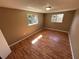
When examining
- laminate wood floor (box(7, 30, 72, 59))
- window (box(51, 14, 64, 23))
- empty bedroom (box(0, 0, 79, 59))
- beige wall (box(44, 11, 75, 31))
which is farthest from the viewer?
window (box(51, 14, 64, 23))

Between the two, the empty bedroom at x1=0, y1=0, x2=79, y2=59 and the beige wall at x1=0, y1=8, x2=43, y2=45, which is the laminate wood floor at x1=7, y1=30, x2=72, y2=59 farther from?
the beige wall at x1=0, y1=8, x2=43, y2=45

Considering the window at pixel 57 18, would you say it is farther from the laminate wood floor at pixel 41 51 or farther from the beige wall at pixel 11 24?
the beige wall at pixel 11 24

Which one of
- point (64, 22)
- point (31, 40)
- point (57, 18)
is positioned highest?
point (57, 18)

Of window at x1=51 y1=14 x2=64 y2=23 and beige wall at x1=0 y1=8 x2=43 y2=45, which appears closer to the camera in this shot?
beige wall at x1=0 y1=8 x2=43 y2=45

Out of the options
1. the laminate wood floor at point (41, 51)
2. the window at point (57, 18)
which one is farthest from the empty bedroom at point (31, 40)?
the window at point (57, 18)

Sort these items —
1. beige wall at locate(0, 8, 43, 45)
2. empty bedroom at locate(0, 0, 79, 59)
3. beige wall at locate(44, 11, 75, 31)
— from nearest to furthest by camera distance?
empty bedroom at locate(0, 0, 79, 59)
beige wall at locate(0, 8, 43, 45)
beige wall at locate(44, 11, 75, 31)

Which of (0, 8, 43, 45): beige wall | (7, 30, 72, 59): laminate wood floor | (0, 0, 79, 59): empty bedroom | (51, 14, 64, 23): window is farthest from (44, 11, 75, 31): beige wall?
(0, 8, 43, 45): beige wall

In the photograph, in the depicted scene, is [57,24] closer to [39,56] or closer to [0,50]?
[39,56]

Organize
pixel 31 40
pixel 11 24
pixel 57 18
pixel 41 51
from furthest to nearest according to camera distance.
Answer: pixel 57 18 → pixel 31 40 → pixel 11 24 → pixel 41 51

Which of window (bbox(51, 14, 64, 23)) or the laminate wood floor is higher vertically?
window (bbox(51, 14, 64, 23))

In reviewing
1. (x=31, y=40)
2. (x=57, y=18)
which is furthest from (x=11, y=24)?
(x=57, y=18)

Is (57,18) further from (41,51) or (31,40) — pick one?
(41,51)

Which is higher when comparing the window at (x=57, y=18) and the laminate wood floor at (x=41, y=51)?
the window at (x=57, y=18)

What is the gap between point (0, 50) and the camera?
1974mm
